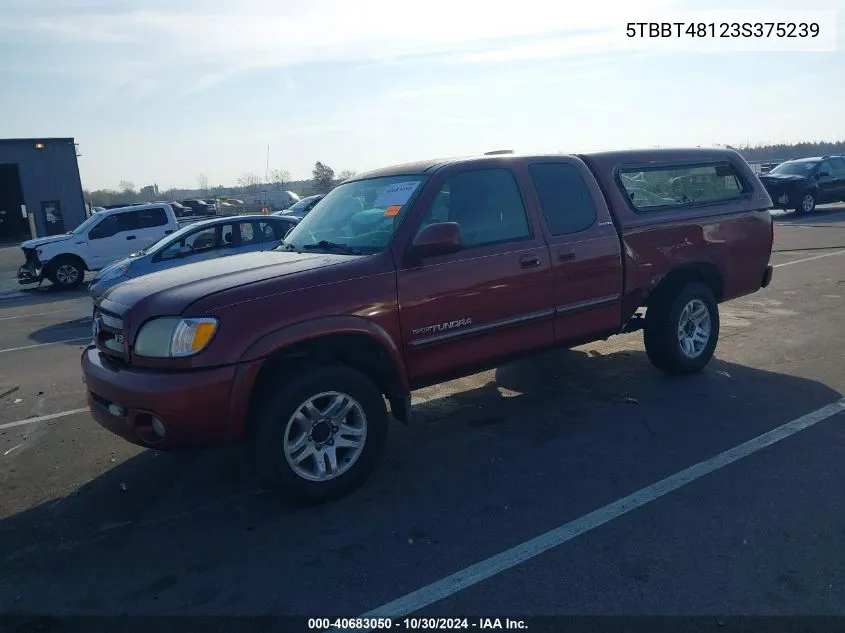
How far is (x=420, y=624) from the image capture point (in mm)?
2990

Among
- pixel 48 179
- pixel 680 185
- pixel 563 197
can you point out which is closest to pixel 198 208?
pixel 48 179

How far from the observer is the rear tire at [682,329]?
607 centimetres

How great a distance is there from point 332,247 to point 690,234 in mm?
3293

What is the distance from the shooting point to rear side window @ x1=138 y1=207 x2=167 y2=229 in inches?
687

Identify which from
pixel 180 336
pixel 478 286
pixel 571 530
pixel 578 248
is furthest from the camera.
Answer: pixel 578 248

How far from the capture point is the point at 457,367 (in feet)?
15.7

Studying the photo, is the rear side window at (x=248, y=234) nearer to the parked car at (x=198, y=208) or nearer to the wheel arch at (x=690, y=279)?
the wheel arch at (x=690, y=279)

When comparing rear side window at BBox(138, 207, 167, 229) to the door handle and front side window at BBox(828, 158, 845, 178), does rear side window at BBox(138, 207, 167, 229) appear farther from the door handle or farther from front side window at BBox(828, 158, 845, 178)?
front side window at BBox(828, 158, 845, 178)

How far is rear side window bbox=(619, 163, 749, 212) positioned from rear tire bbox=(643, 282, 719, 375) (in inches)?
30.9

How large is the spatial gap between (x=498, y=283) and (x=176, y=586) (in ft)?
8.90

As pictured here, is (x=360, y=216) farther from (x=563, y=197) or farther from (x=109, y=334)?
(x=109, y=334)

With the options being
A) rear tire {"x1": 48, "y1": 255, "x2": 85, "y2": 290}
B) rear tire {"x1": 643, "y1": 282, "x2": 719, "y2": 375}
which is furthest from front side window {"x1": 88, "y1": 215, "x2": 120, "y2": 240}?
rear tire {"x1": 643, "y1": 282, "x2": 719, "y2": 375}

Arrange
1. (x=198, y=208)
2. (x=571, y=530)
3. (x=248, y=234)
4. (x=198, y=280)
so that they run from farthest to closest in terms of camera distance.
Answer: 1. (x=198, y=208)
2. (x=248, y=234)
3. (x=198, y=280)
4. (x=571, y=530)

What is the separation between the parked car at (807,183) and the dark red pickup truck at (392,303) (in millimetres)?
20084
